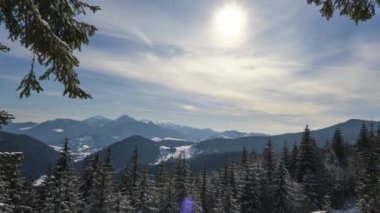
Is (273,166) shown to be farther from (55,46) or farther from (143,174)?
(55,46)

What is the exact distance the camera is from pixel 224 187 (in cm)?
7369

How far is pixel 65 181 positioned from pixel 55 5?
35571mm

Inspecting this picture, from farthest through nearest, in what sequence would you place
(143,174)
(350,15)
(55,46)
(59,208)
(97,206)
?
(143,174), (97,206), (59,208), (350,15), (55,46)

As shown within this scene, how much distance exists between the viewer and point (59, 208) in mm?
39312

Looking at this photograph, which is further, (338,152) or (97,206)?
(338,152)

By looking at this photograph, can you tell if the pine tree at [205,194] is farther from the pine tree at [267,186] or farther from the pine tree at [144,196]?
the pine tree at [144,196]

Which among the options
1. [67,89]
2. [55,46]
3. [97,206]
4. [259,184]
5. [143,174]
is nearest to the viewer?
[55,46]

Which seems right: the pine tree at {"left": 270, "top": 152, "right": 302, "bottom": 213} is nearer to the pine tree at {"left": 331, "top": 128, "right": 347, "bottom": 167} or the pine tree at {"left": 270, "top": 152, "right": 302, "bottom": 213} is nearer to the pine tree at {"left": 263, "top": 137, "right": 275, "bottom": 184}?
the pine tree at {"left": 263, "top": 137, "right": 275, "bottom": 184}

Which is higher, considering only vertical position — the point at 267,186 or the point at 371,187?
the point at 371,187

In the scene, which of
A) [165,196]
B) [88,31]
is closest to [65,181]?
[165,196]

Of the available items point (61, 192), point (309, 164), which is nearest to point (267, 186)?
point (309, 164)

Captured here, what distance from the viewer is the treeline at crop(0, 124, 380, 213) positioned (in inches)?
1677

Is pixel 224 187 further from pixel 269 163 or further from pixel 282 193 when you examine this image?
pixel 282 193

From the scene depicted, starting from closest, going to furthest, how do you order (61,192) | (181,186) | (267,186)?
(61,192) → (181,186) → (267,186)
